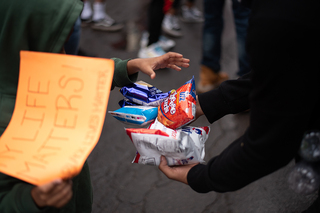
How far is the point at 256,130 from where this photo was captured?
29.5 inches

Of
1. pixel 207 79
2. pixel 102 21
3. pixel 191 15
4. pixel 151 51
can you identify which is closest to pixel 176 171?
pixel 207 79

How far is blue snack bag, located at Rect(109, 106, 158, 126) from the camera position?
3.64 ft

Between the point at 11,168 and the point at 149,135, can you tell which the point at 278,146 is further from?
the point at 11,168

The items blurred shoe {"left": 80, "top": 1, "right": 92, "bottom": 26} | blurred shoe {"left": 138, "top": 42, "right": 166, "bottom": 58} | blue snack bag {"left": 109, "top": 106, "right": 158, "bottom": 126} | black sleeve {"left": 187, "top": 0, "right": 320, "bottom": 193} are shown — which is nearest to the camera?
black sleeve {"left": 187, "top": 0, "right": 320, "bottom": 193}

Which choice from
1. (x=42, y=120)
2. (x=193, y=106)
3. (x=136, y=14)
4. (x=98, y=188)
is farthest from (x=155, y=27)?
(x=42, y=120)

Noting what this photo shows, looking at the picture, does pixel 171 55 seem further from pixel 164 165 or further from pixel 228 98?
pixel 164 165

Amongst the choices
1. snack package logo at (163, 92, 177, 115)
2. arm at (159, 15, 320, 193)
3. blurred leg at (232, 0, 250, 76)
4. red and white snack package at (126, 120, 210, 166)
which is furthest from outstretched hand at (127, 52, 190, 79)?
blurred leg at (232, 0, 250, 76)

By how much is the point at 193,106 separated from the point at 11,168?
27.0 inches

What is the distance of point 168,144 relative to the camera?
990 mm

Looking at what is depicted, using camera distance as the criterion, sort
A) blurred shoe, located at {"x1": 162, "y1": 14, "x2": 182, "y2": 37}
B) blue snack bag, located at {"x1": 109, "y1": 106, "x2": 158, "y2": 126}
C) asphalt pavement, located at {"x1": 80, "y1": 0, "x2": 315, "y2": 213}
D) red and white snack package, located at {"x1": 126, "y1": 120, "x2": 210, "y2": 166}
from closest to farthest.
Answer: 1. red and white snack package, located at {"x1": 126, "y1": 120, "x2": 210, "y2": 166}
2. blue snack bag, located at {"x1": 109, "y1": 106, "x2": 158, "y2": 126}
3. asphalt pavement, located at {"x1": 80, "y1": 0, "x2": 315, "y2": 213}
4. blurred shoe, located at {"x1": 162, "y1": 14, "x2": 182, "y2": 37}

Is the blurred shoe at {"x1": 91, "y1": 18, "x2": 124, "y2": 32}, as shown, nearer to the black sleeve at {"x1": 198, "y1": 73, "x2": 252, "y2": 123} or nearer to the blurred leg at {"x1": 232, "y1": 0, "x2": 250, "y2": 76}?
the blurred leg at {"x1": 232, "y1": 0, "x2": 250, "y2": 76}

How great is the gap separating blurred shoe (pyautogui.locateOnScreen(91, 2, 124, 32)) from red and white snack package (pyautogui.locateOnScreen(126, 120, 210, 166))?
2802 millimetres

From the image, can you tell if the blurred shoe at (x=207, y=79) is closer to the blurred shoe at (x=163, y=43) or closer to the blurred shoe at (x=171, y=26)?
the blurred shoe at (x=163, y=43)

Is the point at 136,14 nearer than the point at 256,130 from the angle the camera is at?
No
